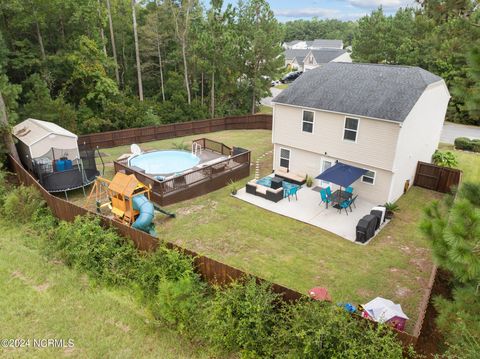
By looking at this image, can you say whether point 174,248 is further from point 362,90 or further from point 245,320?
point 362,90

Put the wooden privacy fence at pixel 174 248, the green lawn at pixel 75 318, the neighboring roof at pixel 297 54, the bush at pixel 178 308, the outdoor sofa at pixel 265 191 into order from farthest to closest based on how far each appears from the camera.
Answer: the neighboring roof at pixel 297 54
the outdoor sofa at pixel 265 191
the wooden privacy fence at pixel 174 248
the bush at pixel 178 308
the green lawn at pixel 75 318

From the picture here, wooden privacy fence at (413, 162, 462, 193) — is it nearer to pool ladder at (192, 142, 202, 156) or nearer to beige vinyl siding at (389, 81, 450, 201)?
beige vinyl siding at (389, 81, 450, 201)

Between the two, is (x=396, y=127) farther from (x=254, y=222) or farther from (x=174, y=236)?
(x=174, y=236)

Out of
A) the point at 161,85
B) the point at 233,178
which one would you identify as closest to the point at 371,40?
the point at 161,85

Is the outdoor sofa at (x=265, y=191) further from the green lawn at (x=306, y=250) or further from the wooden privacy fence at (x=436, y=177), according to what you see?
the wooden privacy fence at (x=436, y=177)

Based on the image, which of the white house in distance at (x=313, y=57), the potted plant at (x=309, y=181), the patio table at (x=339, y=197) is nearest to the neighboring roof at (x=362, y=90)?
the patio table at (x=339, y=197)

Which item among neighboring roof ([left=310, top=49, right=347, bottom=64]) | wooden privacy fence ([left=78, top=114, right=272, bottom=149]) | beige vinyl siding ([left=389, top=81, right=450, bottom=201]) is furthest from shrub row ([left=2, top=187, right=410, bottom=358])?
neighboring roof ([left=310, top=49, right=347, bottom=64])

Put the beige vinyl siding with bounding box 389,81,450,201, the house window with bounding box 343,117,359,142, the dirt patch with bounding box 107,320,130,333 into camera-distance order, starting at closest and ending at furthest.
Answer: the dirt patch with bounding box 107,320,130,333 → the beige vinyl siding with bounding box 389,81,450,201 → the house window with bounding box 343,117,359,142
